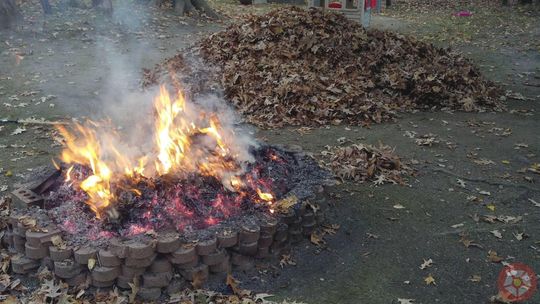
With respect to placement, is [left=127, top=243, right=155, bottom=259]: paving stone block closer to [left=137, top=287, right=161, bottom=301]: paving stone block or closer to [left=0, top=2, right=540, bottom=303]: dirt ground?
[left=137, top=287, right=161, bottom=301]: paving stone block

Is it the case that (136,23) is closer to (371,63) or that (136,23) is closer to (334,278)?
(371,63)

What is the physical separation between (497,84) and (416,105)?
114 inches

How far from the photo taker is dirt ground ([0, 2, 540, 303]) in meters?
4.74

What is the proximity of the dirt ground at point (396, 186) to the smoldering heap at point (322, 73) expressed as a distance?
0.57 m

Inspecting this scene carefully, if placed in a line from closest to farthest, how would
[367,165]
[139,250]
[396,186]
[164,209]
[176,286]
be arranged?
1. [139,250]
2. [176,286]
3. [164,209]
4. [396,186]
5. [367,165]

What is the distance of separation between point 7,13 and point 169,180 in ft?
43.0

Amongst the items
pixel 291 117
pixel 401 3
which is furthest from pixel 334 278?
pixel 401 3

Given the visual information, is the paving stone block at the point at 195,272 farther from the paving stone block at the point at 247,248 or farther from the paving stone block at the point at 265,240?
the paving stone block at the point at 265,240

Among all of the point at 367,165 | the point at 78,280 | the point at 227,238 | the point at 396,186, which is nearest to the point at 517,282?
the point at 396,186

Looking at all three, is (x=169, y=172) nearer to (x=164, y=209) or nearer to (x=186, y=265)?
(x=164, y=209)

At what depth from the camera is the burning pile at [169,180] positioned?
15.4ft

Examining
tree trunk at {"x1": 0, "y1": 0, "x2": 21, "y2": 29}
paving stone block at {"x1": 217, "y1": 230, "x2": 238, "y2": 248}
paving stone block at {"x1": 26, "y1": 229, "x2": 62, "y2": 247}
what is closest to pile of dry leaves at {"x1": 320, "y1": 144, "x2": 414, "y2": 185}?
paving stone block at {"x1": 217, "y1": 230, "x2": 238, "y2": 248}

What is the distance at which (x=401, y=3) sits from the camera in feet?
93.8

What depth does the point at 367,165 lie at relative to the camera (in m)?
6.89
